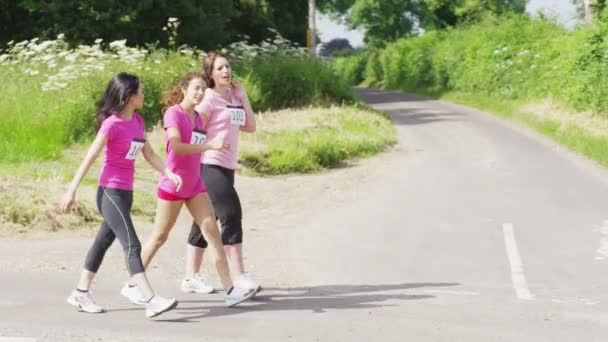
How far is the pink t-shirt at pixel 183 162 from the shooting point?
23.5ft

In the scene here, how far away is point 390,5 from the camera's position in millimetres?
85812

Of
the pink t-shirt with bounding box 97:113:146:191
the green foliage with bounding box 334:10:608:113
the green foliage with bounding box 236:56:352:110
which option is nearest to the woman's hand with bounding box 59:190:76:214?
the pink t-shirt with bounding box 97:113:146:191

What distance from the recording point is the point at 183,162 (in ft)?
23.5

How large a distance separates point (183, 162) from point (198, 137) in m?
0.25

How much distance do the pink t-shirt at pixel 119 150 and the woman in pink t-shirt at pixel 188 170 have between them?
268 millimetres

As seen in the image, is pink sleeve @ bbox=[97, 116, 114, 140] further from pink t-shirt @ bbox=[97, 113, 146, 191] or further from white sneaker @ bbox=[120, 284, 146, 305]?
white sneaker @ bbox=[120, 284, 146, 305]

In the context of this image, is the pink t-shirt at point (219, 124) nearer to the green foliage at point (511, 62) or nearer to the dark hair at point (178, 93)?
the dark hair at point (178, 93)

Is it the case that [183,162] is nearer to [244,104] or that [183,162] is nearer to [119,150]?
[119,150]

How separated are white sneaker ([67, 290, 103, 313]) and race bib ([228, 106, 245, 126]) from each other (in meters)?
1.64

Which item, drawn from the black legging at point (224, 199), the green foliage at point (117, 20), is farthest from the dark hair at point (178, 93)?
the green foliage at point (117, 20)

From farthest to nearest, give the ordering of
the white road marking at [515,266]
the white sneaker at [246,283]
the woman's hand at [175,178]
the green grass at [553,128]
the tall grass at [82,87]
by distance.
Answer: the green grass at [553,128] < the tall grass at [82,87] < the white road marking at [515,266] < the white sneaker at [246,283] < the woman's hand at [175,178]

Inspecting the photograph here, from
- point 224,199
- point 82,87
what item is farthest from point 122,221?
point 82,87

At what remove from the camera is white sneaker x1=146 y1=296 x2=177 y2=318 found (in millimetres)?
6719

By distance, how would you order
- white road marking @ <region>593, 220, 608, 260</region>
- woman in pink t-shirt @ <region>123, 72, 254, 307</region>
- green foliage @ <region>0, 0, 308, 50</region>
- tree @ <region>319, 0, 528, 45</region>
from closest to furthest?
woman in pink t-shirt @ <region>123, 72, 254, 307</region>
white road marking @ <region>593, 220, 608, 260</region>
green foliage @ <region>0, 0, 308, 50</region>
tree @ <region>319, 0, 528, 45</region>
